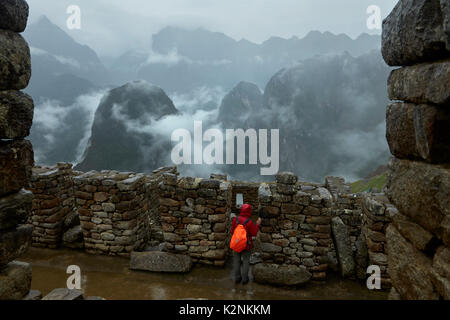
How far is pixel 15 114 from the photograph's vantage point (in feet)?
9.33

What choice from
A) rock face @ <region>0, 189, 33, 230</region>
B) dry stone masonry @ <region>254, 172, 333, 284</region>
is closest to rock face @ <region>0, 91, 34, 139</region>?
rock face @ <region>0, 189, 33, 230</region>

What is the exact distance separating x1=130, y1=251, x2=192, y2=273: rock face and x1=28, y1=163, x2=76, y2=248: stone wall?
3.20 metres

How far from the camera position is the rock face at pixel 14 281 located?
2922 mm

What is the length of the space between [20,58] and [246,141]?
112201 mm

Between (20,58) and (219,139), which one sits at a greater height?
(219,139)

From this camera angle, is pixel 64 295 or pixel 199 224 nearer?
pixel 64 295

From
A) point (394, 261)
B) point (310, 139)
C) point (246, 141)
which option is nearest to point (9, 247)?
point (394, 261)

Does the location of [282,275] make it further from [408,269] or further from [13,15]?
[13,15]

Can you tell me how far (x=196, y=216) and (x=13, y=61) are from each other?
17.7 ft

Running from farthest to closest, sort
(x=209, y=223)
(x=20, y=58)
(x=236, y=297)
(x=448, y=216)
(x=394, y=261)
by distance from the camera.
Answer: (x=209, y=223) → (x=236, y=297) → (x=20, y=58) → (x=394, y=261) → (x=448, y=216)

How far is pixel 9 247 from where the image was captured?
293cm

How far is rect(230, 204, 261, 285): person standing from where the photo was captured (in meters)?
6.25

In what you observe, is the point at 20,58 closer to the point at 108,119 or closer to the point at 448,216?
the point at 448,216

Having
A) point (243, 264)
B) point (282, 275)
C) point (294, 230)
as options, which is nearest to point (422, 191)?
point (294, 230)
